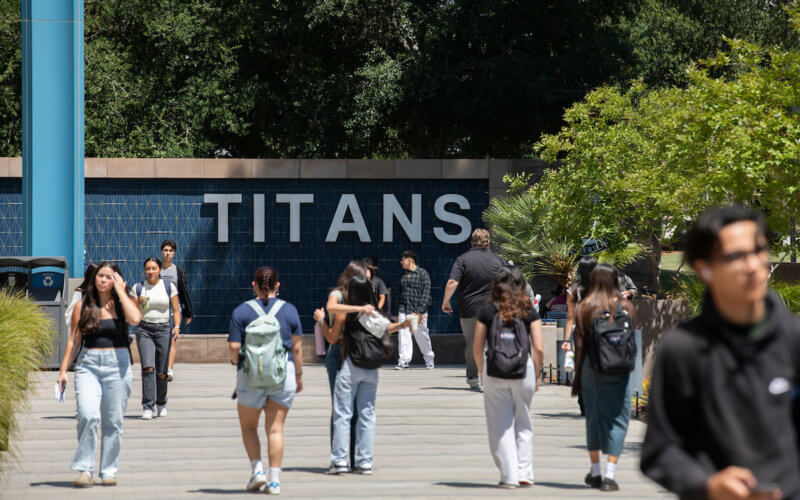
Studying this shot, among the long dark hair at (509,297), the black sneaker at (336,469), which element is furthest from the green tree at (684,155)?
the black sneaker at (336,469)

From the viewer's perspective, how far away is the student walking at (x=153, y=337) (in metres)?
12.6

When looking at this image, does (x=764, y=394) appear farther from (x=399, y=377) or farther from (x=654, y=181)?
(x=399, y=377)

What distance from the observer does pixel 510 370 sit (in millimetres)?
8766

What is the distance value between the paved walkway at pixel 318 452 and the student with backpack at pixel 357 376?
219 mm

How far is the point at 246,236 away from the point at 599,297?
1307 centimetres

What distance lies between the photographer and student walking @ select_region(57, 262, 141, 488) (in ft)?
28.9

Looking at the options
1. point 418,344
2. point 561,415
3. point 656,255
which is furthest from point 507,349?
point 418,344

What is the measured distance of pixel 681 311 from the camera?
47.8ft

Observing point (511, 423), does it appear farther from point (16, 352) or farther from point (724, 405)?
point (724, 405)

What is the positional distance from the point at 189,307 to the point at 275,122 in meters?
18.4

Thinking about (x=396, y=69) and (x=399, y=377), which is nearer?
(x=399, y=377)

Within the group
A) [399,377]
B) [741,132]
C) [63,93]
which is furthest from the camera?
[63,93]

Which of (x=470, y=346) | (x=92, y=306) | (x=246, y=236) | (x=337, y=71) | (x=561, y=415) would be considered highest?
(x=337, y=71)

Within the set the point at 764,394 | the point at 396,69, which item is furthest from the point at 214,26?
the point at 764,394
